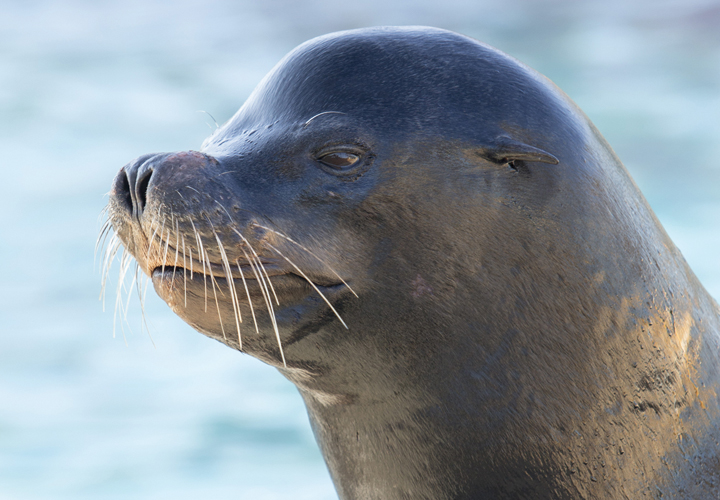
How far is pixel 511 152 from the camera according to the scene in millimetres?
2297

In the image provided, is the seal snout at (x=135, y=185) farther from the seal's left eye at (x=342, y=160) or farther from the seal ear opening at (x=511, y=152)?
the seal ear opening at (x=511, y=152)

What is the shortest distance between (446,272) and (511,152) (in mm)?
356

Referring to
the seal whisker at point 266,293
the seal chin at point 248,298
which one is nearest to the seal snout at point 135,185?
the seal chin at point 248,298

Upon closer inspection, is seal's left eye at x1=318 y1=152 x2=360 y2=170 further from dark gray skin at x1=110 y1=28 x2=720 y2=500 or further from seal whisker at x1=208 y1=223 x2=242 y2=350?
seal whisker at x1=208 y1=223 x2=242 y2=350

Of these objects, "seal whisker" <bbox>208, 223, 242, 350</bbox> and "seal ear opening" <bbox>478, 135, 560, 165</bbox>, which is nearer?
"seal whisker" <bbox>208, 223, 242, 350</bbox>

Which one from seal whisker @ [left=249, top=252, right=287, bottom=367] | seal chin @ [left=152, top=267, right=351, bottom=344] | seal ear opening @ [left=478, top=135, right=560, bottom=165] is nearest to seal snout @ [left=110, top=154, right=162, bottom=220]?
seal chin @ [left=152, top=267, right=351, bottom=344]

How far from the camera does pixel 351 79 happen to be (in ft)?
7.88

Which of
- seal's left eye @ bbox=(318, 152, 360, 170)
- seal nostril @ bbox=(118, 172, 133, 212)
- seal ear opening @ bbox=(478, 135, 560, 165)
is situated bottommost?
seal nostril @ bbox=(118, 172, 133, 212)

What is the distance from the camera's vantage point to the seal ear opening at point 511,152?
2297 mm

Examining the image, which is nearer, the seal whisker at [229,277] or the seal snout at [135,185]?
the seal whisker at [229,277]

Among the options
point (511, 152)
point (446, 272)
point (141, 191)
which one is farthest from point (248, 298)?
point (511, 152)

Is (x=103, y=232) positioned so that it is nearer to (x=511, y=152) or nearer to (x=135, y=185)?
(x=135, y=185)

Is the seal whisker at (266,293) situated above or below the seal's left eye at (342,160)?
below

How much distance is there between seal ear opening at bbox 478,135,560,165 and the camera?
7.54ft
